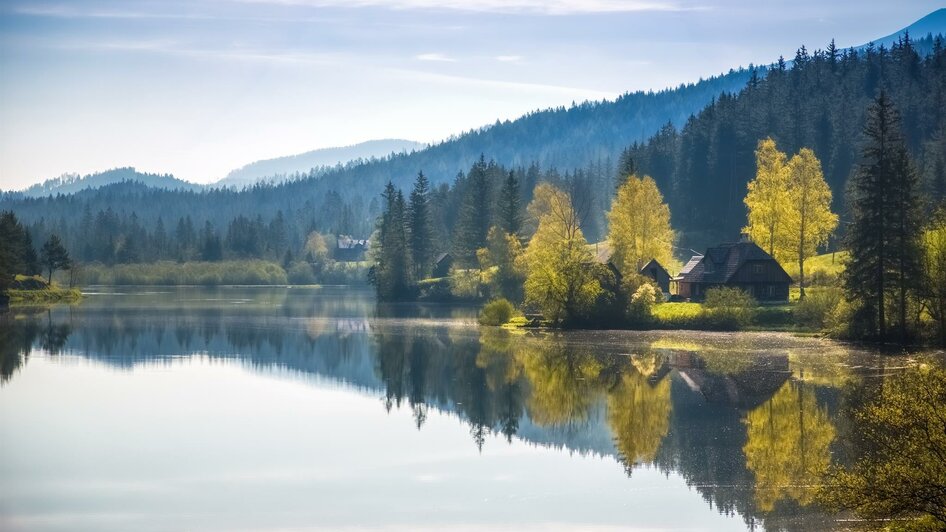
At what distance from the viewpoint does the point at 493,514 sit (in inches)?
1031

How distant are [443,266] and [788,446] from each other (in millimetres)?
103068

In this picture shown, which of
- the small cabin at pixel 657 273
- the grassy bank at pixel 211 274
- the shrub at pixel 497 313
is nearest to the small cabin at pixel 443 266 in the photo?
the small cabin at pixel 657 273

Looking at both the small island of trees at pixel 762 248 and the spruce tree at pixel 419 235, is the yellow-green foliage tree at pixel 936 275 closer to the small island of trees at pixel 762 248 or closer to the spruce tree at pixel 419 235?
the small island of trees at pixel 762 248

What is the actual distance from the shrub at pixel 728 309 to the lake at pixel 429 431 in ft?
14.9

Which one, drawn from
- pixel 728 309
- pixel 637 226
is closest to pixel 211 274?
pixel 637 226

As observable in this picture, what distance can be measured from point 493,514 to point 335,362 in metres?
34.8

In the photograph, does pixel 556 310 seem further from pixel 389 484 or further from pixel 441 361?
pixel 389 484

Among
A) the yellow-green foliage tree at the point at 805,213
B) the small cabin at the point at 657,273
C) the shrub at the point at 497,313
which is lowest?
the shrub at the point at 497,313

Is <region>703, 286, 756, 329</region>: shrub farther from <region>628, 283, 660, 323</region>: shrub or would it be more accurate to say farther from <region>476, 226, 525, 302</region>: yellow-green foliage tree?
<region>476, 226, 525, 302</region>: yellow-green foliage tree

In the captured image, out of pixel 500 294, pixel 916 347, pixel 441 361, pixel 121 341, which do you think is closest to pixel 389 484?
pixel 441 361

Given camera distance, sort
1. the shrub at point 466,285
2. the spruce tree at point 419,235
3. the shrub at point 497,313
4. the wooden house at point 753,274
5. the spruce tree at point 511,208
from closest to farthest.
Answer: the wooden house at point 753,274 < the shrub at point 497,313 < the spruce tree at point 511,208 < the shrub at point 466,285 < the spruce tree at point 419,235

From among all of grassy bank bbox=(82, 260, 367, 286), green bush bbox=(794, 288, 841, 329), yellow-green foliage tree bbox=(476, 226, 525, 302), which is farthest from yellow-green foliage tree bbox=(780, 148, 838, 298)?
grassy bank bbox=(82, 260, 367, 286)

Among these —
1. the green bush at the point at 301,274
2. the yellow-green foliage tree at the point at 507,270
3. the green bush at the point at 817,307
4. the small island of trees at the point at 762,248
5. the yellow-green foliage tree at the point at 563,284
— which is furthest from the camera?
the green bush at the point at 301,274

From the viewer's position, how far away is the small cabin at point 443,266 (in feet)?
439
